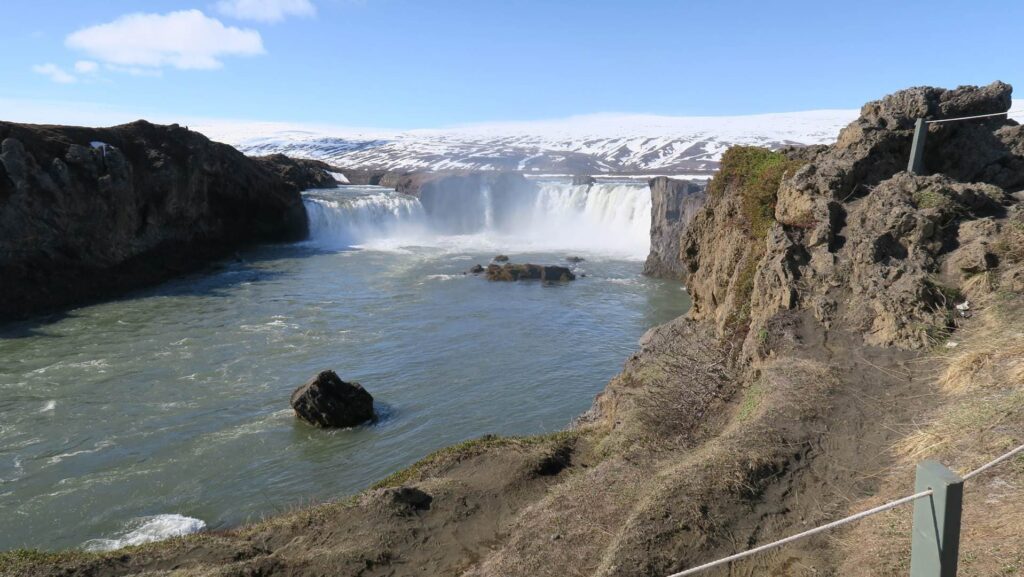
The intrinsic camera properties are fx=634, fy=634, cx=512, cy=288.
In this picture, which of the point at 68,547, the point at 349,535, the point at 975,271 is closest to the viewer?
the point at 349,535

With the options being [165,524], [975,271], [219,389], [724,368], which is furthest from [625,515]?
[219,389]

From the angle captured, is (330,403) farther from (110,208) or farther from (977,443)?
(110,208)

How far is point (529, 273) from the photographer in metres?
32.7

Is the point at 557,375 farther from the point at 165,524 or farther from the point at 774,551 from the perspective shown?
the point at 774,551

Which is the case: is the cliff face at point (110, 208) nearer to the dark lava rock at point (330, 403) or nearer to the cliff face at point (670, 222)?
the dark lava rock at point (330, 403)

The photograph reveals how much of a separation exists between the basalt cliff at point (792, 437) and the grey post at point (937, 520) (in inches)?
38.6

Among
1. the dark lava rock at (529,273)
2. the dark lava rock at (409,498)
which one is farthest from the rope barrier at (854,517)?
the dark lava rock at (529,273)

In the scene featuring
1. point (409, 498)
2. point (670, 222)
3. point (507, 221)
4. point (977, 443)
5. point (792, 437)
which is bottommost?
point (507, 221)

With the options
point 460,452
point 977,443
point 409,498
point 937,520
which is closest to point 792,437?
point 977,443

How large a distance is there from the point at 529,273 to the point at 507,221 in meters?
23.9

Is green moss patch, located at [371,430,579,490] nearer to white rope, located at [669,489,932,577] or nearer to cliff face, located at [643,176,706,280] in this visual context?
white rope, located at [669,489,932,577]

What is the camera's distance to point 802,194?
11.3 metres

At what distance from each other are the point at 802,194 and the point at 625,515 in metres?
7.58

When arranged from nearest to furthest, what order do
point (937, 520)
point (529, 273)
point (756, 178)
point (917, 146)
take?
point (937, 520)
point (917, 146)
point (756, 178)
point (529, 273)
